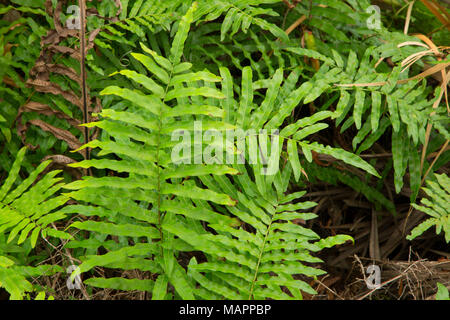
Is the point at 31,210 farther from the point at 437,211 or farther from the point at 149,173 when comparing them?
the point at 437,211

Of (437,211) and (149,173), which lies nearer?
(149,173)

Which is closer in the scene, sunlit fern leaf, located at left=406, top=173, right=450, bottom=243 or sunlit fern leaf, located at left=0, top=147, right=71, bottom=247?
sunlit fern leaf, located at left=0, top=147, right=71, bottom=247

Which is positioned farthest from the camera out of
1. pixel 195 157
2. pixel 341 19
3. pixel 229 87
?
pixel 341 19

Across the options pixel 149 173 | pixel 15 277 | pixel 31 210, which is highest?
pixel 149 173

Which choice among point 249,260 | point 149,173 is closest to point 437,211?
point 249,260

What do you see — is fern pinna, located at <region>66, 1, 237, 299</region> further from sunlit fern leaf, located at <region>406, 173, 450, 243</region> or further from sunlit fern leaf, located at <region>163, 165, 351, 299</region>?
sunlit fern leaf, located at <region>406, 173, 450, 243</region>

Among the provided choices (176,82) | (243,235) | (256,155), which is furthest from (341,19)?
(243,235)

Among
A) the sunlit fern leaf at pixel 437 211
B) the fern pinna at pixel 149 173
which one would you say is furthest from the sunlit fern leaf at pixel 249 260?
the sunlit fern leaf at pixel 437 211

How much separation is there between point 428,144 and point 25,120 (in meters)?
1.39

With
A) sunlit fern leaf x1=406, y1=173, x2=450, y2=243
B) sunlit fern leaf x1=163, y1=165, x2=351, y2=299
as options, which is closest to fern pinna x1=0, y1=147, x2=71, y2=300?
sunlit fern leaf x1=163, y1=165, x2=351, y2=299

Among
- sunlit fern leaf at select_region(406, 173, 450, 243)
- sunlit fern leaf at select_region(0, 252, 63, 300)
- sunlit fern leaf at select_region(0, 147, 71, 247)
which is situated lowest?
sunlit fern leaf at select_region(0, 252, 63, 300)

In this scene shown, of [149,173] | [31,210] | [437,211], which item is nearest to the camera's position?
[149,173]
